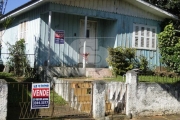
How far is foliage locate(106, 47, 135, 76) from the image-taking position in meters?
12.2

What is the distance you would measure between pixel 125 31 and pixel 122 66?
2396mm

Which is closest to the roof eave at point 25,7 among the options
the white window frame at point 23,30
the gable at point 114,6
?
the white window frame at point 23,30

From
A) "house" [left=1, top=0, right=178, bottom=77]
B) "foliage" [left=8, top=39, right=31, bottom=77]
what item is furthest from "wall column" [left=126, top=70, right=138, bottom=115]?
"foliage" [left=8, top=39, right=31, bottom=77]

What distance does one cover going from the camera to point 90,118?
7.35 m

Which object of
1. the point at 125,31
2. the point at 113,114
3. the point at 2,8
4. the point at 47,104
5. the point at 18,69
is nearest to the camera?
the point at 47,104

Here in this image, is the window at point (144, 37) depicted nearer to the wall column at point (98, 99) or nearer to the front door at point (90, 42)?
the front door at point (90, 42)

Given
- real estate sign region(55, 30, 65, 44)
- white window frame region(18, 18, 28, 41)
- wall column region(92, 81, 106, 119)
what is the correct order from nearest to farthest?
wall column region(92, 81, 106, 119) → real estate sign region(55, 30, 65, 44) → white window frame region(18, 18, 28, 41)

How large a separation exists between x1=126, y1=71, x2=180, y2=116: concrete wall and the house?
185 inches

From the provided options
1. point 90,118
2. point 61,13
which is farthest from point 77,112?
point 61,13

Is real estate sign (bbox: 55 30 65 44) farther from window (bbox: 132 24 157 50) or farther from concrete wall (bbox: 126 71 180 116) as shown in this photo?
concrete wall (bbox: 126 71 180 116)

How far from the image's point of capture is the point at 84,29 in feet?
42.9

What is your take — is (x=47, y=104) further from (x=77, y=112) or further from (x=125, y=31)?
(x=125, y=31)

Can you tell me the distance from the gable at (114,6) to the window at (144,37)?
2.24ft

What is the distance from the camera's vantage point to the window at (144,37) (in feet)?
46.0
